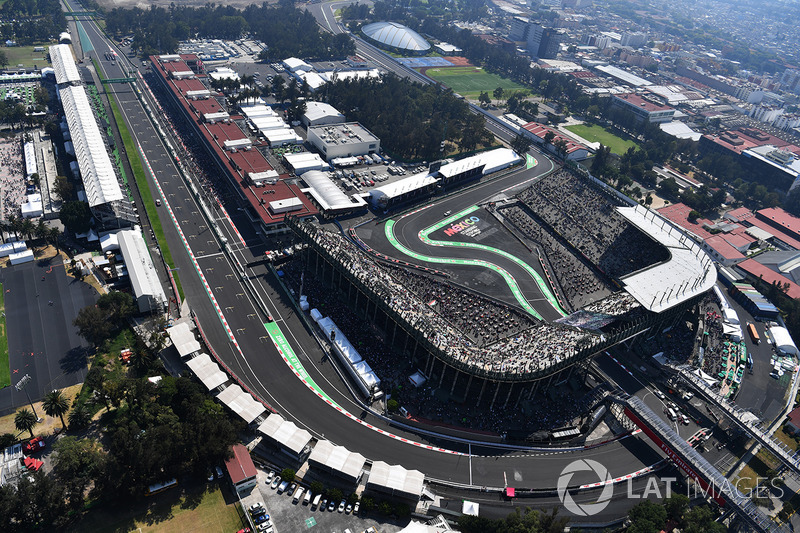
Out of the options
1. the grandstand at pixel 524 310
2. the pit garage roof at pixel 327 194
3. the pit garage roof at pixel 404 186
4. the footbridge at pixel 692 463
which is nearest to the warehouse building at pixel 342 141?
the pit garage roof at pixel 327 194

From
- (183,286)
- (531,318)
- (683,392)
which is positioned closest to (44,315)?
(183,286)

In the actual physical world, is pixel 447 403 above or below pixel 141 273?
below

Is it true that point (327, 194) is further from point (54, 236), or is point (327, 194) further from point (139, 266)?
point (54, 236)

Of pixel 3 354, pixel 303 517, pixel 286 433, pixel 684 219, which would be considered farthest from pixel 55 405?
pixel 684 219

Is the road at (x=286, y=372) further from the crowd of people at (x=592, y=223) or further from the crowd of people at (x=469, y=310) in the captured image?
the crowd of people at (x=592, y=223)

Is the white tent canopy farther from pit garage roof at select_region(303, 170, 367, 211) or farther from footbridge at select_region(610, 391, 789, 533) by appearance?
pit garage roof at select_region(303, 170, 367, 211)

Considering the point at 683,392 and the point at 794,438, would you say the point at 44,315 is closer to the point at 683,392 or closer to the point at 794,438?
the point at 683,392
